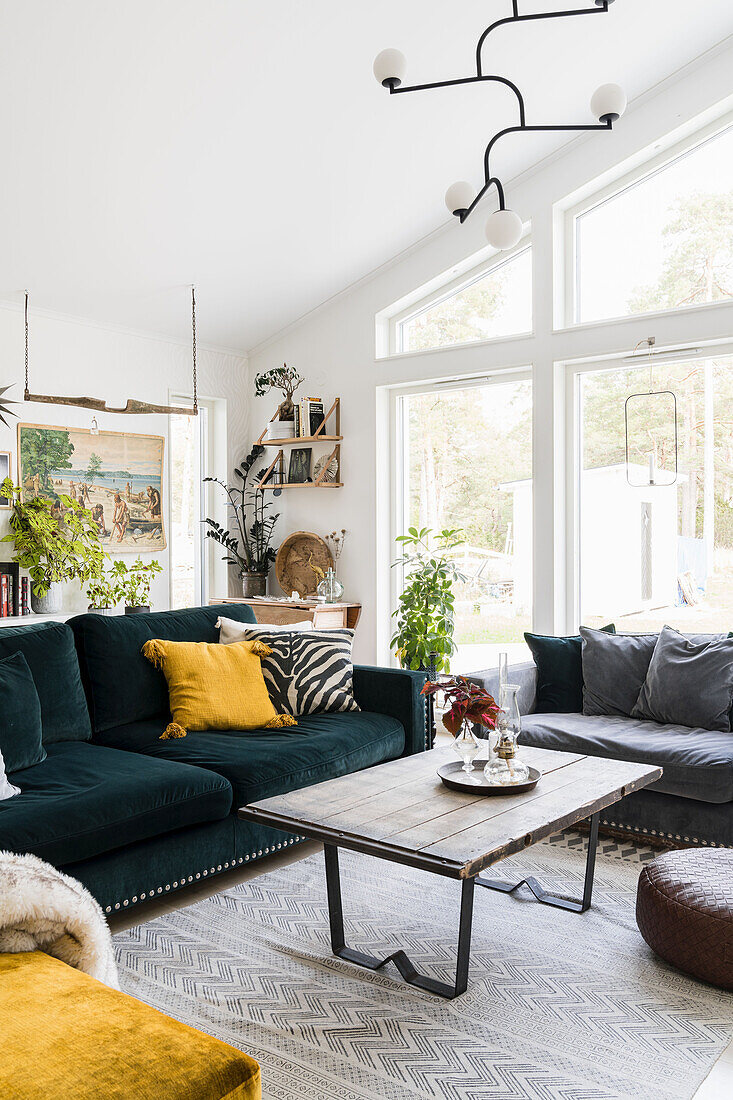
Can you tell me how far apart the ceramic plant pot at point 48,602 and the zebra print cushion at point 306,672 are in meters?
1.67

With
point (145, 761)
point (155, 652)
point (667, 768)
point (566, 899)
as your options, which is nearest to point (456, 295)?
point (155, 652)

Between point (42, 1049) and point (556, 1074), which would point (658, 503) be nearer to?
point (556, 1074)

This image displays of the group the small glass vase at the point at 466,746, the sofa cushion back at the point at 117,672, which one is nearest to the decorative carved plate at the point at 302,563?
the sofa cushion back at the point at 117,672

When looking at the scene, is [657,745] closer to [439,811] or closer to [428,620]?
[439,811]

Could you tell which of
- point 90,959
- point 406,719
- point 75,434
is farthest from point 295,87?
point 90,959

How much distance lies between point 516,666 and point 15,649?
2.10 m

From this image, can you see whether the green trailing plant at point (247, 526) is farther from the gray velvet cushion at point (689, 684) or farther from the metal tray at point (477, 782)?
the metal tray at point (477, 782)

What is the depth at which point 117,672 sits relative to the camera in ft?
11.7

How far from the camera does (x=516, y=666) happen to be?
4.07m

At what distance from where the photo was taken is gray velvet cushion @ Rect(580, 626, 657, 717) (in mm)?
3902

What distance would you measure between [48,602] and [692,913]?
3.85 meters

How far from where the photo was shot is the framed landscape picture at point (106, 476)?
5277 millimetres

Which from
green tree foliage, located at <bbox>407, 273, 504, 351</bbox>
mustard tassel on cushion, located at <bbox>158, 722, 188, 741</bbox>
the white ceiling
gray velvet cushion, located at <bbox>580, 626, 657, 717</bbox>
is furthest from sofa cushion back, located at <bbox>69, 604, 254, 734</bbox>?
green tree foliage, located at <bbox>407, 273, 504, 351</bbox>

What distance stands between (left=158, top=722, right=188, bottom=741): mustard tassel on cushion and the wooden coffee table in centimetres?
88
